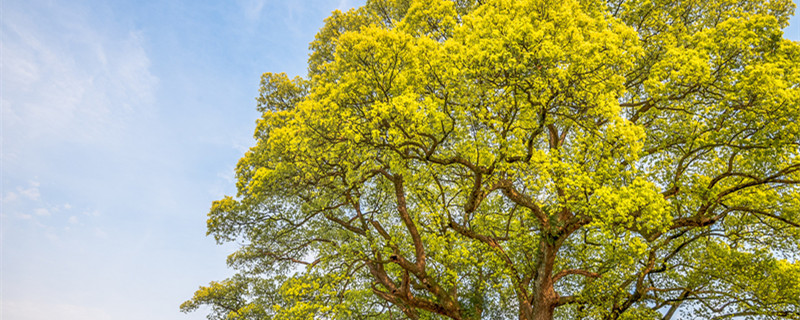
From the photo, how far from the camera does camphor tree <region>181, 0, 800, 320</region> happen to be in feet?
33.2

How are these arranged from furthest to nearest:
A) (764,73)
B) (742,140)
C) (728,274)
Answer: (728,274) < (742,140) < (764,73)

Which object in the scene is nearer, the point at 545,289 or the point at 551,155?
the point at 551,155

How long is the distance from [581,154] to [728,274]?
21.0 feet

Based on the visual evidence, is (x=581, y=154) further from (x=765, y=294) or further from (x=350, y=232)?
(x=350, y=232)

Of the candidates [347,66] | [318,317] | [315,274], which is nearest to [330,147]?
[347,66]

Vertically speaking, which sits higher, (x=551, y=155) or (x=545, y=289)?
(x=551, y=155)

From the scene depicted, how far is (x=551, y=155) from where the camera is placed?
1138 cm

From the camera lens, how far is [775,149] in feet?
32.6

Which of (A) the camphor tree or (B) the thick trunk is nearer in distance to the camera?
(A) the camphor tree

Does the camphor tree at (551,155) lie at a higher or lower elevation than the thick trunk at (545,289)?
higher

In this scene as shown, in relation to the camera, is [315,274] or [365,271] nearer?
[315,274]

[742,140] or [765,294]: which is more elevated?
[742,140]

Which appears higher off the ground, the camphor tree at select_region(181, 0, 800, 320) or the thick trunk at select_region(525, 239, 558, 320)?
the camphor tree at select_region(181, 0, 800, 320)

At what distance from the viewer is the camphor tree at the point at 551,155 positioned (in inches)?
398
